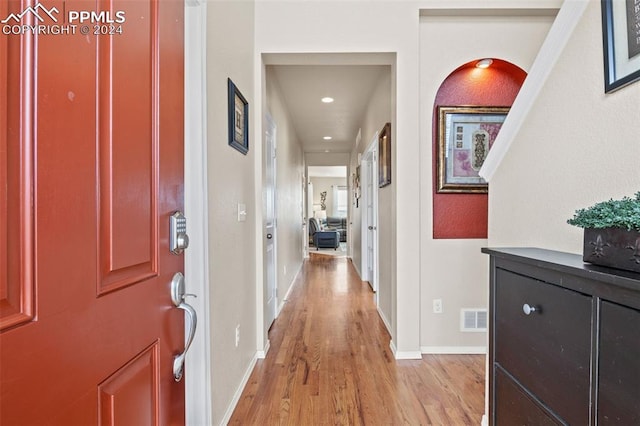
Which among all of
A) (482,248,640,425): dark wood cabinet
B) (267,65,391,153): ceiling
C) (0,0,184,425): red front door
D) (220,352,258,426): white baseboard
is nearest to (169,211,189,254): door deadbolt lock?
(0,0,184,425): red front door

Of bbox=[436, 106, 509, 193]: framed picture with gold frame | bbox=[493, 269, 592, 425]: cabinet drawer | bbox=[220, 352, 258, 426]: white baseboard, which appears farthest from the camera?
bbox=[436, 106, 509, 193]: framed picture with gold frame

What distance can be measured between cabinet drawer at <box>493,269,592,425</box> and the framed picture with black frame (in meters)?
1.54

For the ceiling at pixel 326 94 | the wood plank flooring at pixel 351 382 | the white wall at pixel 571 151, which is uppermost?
the ceiling at pixel 326 94

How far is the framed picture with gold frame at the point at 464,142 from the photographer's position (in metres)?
2.57

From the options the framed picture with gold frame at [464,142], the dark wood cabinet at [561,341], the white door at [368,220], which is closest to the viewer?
the dark wood cabinet at [561,341]

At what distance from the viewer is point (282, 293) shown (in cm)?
392

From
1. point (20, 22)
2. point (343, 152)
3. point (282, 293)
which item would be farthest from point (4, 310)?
point (343, 152)

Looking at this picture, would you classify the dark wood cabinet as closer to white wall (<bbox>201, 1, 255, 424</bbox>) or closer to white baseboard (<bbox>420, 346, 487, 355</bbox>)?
white wall (<bbox>201, 1, 255, 424</bbox>)

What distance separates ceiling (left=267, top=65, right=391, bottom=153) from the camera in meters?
3.38

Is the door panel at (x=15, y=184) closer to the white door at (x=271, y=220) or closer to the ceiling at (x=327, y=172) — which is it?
the white door at (x=271, y=220)

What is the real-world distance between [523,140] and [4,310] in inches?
66.1

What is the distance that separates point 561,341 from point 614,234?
1.08 ft

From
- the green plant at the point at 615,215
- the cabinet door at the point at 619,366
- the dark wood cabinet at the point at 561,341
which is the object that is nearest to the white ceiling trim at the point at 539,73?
the dark wood cabinet at the point at 561,341

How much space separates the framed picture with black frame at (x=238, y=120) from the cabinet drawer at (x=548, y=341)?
154 centimetres
